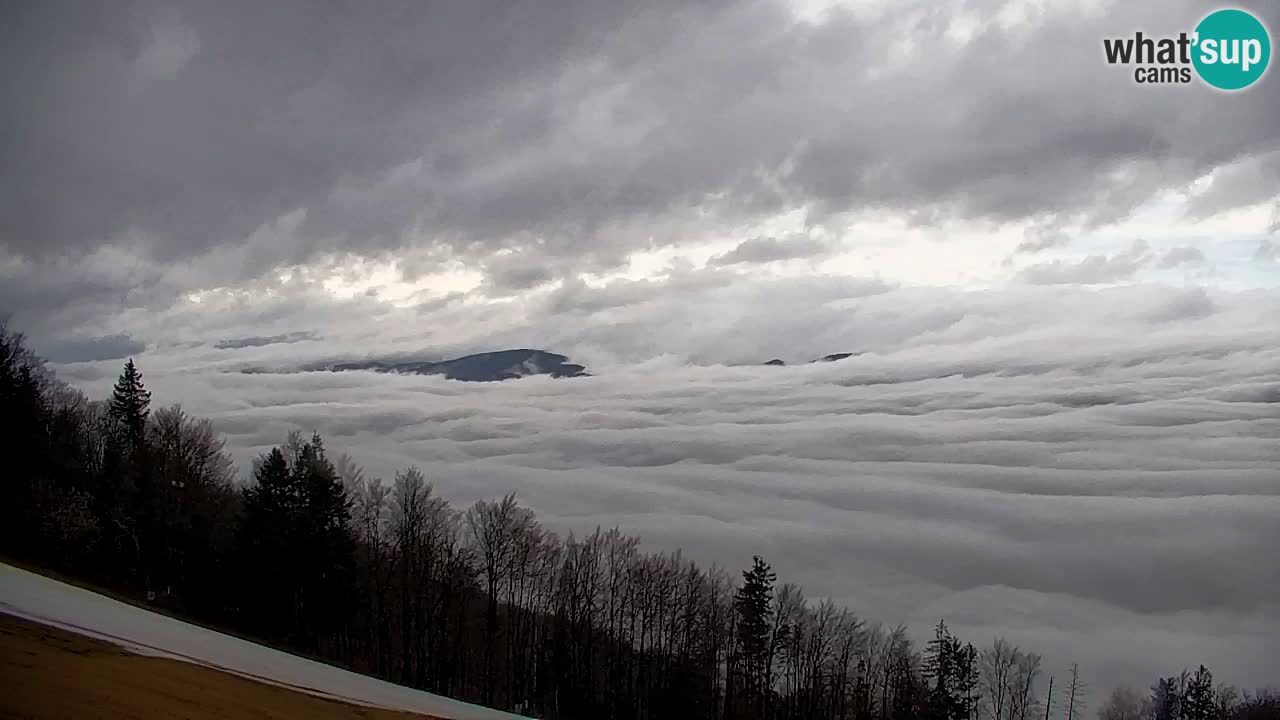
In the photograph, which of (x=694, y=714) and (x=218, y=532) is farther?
(x=694, y=714)

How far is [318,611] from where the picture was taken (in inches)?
565

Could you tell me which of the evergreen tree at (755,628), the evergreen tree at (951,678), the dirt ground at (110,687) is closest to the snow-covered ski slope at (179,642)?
the dirt ground at (110,687)

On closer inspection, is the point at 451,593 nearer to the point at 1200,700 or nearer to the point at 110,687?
the point at 110,687

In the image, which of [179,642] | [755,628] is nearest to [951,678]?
[755,628]

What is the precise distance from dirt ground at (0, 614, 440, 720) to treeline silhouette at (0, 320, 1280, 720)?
4311 millimetres

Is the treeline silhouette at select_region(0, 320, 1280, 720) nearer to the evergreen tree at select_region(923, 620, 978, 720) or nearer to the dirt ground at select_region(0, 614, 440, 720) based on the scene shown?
the evergreen tree at select_region(923, 620, 978, 720)

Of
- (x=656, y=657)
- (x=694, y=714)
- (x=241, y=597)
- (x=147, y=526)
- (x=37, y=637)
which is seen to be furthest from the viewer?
(x=656, y=657)

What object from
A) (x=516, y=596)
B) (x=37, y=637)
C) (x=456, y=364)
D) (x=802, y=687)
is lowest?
(x=802, y=687)

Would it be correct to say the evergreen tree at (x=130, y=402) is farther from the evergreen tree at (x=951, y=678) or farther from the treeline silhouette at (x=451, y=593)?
the evergreen tree at (x=951, y=678)

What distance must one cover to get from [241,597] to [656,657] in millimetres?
9894

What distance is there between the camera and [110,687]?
6.69m

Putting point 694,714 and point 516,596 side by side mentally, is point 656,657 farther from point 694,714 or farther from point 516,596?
point 516,596

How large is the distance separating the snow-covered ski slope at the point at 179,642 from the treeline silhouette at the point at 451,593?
67.0 inches

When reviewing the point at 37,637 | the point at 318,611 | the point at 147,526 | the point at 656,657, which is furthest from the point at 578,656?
the point at 37,637
